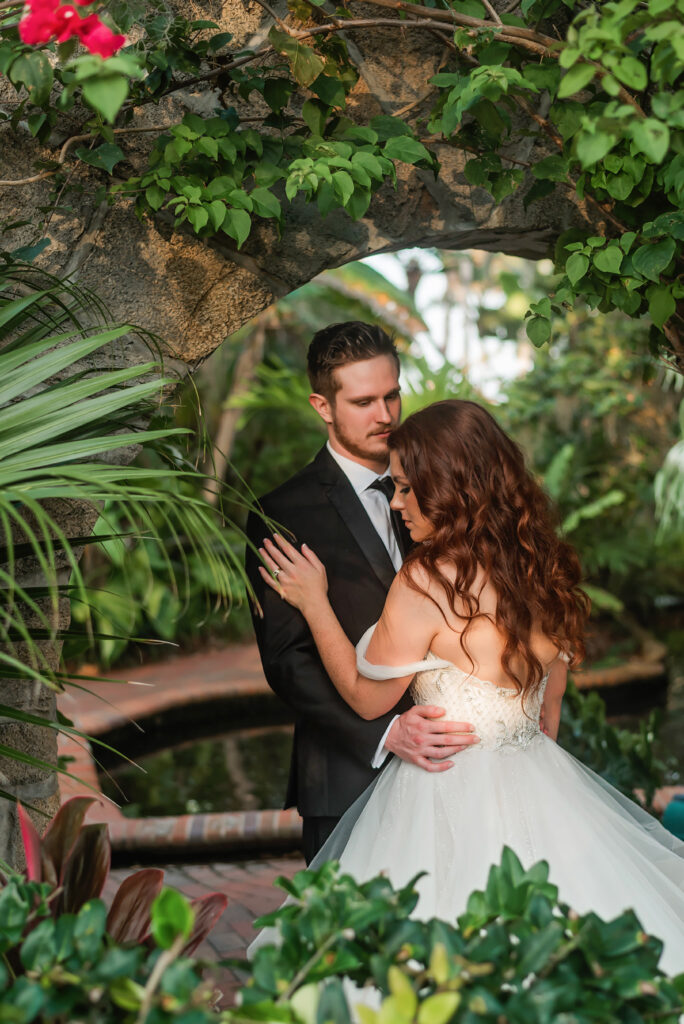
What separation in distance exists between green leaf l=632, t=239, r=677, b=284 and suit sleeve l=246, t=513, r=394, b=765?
1233 mm

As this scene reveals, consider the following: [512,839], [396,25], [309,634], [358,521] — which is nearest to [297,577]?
[309,634]

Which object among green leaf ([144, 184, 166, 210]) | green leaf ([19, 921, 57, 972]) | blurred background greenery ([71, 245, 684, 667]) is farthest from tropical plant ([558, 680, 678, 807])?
blurred background greenery ([71, 245, 684, 667])

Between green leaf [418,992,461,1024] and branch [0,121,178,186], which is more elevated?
branch [0,121,178,186]

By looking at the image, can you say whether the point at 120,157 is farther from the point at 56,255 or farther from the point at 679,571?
the point at 679,571

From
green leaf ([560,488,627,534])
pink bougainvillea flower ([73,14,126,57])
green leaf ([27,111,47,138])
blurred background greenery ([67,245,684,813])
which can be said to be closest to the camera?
pink bougainvillea flower ([73,14,126,57])

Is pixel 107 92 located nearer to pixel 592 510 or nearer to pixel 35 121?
pixel 35 121

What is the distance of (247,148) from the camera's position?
2.54 m

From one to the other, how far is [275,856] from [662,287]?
137 inches

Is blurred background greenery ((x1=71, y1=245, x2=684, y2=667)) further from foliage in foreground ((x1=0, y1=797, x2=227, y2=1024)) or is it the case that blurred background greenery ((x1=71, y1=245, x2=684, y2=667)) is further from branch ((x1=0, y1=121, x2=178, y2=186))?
foliage in foreground ((x1=0, y1=797, x2=227, y2=1024))

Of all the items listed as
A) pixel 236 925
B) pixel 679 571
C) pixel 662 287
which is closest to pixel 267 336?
pixel 679 571

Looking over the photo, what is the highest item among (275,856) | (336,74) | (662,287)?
(336,74)

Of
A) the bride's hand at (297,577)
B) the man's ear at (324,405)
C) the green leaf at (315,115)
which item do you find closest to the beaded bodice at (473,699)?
the bride's hand at (297,577)

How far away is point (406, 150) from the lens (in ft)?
7.83

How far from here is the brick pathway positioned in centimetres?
352
